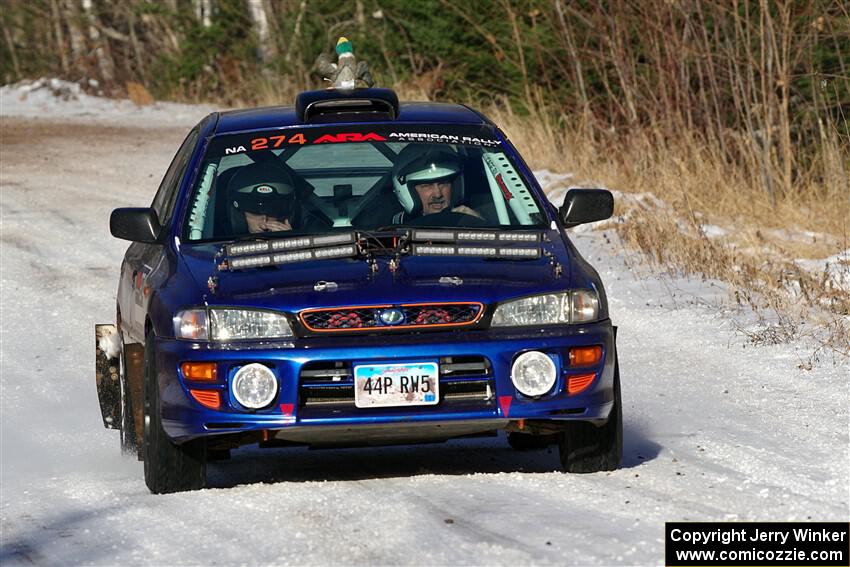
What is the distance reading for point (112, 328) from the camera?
8.41 m

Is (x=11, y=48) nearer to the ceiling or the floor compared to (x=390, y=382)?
nearer to the ceiling

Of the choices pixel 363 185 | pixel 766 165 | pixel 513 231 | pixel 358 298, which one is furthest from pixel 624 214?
pixel 358 298

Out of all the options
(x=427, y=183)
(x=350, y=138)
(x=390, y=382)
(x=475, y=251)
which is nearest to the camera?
(x=390, y=382)

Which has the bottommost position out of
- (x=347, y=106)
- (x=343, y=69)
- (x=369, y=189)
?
(x=369, y=189)

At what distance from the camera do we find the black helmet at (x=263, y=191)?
24.2 feet

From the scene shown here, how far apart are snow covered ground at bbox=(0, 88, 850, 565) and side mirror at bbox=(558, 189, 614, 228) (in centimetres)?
101

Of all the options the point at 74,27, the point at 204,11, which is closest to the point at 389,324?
the point at 204,11

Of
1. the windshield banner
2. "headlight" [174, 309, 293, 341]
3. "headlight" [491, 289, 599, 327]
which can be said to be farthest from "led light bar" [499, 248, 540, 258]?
the windshield banner

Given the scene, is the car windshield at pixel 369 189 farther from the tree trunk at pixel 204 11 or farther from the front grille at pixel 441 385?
the tree trunk at pixel 204 11

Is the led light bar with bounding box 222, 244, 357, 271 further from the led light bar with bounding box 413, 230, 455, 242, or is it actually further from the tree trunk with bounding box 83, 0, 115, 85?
the tree trunk with bounding box 83, 0, 115, 85

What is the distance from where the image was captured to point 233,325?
6227mm

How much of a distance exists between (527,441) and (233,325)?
186cm
